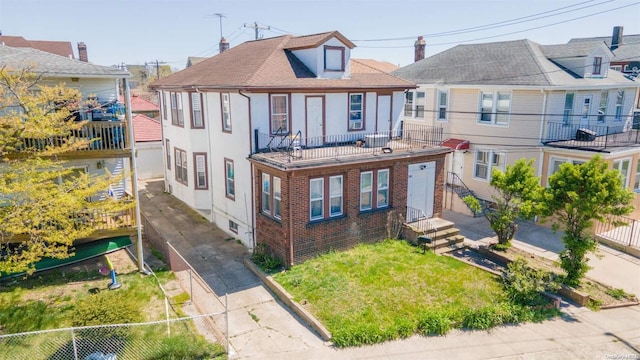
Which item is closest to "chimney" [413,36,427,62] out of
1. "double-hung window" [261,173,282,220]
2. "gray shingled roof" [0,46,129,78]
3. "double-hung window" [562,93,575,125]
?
"double-hung window" [562,93,575,125]

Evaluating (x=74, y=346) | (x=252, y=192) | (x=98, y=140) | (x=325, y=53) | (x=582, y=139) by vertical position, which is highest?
(x=325, y=53)

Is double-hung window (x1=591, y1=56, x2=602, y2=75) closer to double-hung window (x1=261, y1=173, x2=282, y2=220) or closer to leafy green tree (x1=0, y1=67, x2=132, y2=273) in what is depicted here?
double-hung window (x1=261, y1=173, x2=282, y2=220)

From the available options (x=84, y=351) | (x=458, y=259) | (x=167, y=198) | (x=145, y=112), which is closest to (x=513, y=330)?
(x=458, y=259)

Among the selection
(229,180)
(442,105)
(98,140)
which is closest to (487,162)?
(442,105)

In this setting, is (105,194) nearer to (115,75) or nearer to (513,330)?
(115,75)

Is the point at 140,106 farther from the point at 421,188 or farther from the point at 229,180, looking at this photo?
the point at 421,188

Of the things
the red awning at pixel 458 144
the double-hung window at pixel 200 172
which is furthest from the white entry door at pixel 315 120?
the red awning at pixel 458 144

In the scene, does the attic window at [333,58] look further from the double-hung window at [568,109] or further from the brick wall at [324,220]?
the double-hung window at [568,109]
